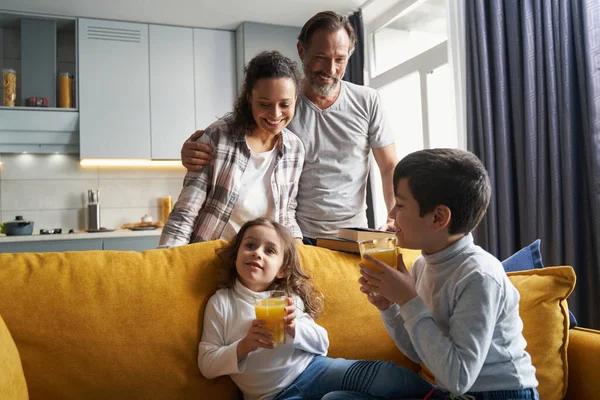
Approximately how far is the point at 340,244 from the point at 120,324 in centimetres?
85

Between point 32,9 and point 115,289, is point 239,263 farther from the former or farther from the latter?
point 32,9

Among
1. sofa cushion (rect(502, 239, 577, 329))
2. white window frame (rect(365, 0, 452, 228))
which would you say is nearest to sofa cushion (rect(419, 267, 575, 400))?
sofa cushion (rect(502, 239, 577, 329))

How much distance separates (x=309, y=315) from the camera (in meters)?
1.76

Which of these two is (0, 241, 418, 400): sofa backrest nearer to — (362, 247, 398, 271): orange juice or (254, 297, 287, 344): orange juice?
(254, 297, 287, 344): orange juice

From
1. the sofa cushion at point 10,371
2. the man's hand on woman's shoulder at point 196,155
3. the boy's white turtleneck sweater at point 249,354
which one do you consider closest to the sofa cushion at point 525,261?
the boy's white turtleneck sweater at point 249,354

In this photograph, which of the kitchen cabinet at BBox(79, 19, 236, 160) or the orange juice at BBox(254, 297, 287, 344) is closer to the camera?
the orange juice at BBox(254, 297, 287, 344)

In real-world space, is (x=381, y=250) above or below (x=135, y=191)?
below

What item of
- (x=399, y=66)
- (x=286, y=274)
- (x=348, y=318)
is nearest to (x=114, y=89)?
(x=399, y=66)

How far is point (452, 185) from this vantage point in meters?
1.26

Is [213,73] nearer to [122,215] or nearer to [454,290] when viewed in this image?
[122,215]

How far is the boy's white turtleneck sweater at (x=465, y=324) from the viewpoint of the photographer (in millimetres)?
1154

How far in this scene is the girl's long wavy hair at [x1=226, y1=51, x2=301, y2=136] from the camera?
1.96 metres

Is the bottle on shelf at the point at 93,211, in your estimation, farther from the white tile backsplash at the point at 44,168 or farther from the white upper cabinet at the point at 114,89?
the white upper cabinet at the point at 114,89

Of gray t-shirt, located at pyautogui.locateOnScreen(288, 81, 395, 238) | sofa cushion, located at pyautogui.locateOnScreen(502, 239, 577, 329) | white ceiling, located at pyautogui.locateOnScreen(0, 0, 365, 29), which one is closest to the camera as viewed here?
sofa cushion, located at pyautogui.locateOnScreen(502, 239, 577, 329)
